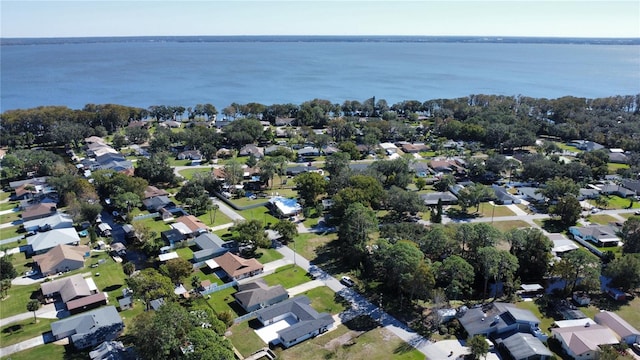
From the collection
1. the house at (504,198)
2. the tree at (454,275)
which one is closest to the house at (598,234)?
the house at (504,198)

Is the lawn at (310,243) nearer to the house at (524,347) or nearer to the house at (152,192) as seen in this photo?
the house at (524,347)

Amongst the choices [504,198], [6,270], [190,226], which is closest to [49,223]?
[6,270]

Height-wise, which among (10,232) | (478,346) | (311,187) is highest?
Result: (311,187)

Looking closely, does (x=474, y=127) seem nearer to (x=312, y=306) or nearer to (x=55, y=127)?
(x=312, y=306)

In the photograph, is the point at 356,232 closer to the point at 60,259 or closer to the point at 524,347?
the point at 524,347

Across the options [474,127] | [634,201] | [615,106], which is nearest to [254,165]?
[474,127]

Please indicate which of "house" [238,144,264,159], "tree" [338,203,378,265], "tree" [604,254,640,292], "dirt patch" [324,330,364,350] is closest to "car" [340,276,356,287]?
"tree" [338,203,378,265]
